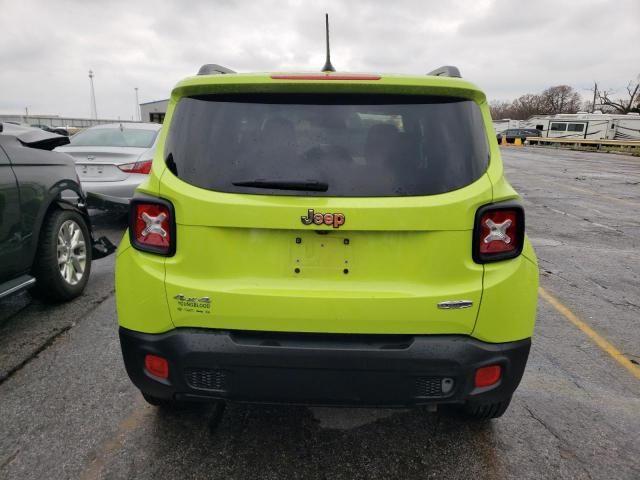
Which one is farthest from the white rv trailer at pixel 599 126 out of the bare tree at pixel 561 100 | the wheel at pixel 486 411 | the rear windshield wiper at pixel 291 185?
the rear windshield wiper at pixel 291 185

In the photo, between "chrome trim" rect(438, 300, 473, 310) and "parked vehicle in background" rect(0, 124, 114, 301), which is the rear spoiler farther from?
"chrome trim" rect(438, 300, 473, 310)

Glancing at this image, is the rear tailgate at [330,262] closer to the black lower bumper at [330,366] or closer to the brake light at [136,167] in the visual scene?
the black lower bumper at [330,366]

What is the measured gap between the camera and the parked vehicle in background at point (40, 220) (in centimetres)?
361

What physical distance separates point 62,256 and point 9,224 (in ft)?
2.70

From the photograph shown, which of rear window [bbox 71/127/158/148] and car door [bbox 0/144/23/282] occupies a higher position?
rear window [bbox 71/127/158/148]

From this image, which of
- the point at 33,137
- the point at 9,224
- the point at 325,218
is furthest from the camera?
the point at 33,137

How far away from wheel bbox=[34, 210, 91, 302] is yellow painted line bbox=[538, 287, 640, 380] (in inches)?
180

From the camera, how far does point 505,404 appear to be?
8.30 feet

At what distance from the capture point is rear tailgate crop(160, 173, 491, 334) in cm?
199

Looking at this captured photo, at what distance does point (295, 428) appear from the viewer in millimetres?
2660

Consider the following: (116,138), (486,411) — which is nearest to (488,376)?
(486,411)

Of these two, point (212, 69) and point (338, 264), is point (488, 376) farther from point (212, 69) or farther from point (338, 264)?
point (212, 69)

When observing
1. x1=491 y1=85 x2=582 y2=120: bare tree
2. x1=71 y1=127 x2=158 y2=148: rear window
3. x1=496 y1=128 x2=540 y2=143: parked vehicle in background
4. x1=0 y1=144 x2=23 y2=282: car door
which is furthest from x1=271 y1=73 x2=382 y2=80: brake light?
x1=491 y1=85 x2=582 y2=120: bare tree

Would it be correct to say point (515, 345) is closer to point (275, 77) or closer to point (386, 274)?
point (386, 274)
